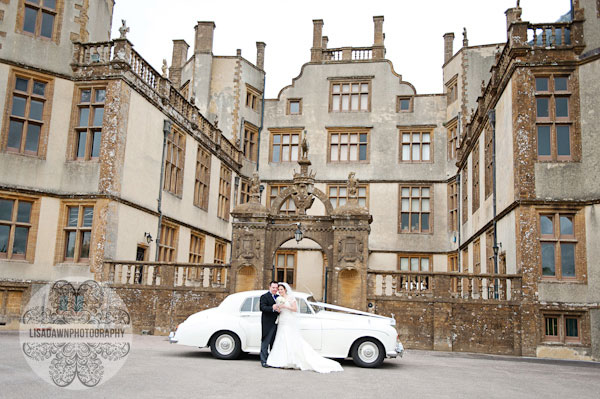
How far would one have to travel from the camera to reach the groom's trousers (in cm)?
990

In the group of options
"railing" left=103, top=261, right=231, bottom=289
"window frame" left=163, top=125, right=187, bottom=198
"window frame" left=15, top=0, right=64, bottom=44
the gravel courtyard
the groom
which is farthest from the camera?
"window frame" left=163, top=125, right=187, bottom=198

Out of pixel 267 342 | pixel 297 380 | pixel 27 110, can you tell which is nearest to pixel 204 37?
pixel 27 110

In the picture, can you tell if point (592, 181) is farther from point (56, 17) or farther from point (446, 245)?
point (56, 17)

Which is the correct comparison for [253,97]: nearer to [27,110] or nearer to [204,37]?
[204,37]

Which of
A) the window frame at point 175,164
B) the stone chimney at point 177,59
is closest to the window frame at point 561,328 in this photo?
the window frame at point 175,164

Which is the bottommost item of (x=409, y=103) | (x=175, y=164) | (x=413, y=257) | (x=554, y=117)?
(x=413, y=257)

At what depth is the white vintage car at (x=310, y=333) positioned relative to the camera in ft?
34.4

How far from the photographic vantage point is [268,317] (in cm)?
1013

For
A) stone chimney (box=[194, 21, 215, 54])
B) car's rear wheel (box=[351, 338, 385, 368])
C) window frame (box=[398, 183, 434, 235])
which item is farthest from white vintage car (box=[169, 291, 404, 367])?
stone chimney (box=[194, 21, 215, 54])

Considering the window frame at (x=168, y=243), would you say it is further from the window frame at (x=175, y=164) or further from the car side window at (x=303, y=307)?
the car side window at (x=303, y=307)

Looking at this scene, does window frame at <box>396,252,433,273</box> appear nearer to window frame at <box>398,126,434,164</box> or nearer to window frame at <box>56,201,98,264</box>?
window frame at <box>398,126,434,164</box>

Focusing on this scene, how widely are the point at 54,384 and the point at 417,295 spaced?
10.3m

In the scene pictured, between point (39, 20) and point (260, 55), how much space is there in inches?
586

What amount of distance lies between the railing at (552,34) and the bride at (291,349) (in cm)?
1062
